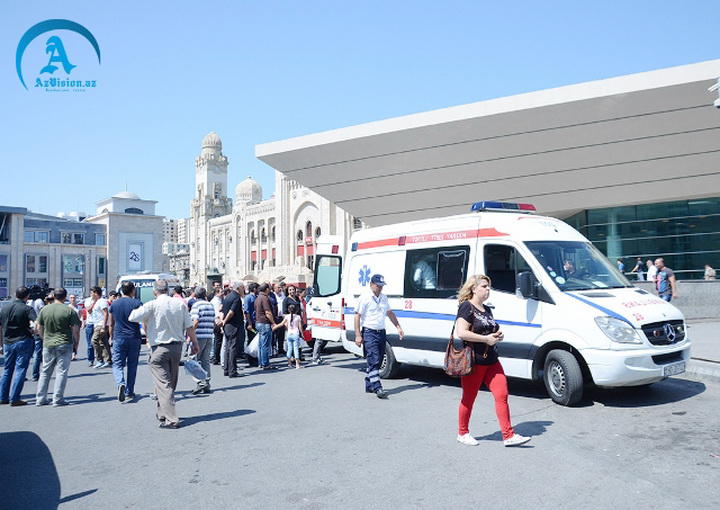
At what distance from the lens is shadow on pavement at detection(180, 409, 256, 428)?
723 centimetres

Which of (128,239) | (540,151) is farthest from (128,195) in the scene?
(540,151)

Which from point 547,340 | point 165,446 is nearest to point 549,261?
point 547,340

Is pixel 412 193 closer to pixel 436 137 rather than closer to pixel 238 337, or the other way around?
pixel 436 137

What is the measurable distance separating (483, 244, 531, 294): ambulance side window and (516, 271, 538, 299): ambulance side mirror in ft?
1.11

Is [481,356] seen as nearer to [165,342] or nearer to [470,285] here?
[470,285]

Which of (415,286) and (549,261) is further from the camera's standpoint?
(415,286)

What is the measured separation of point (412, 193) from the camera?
2773 centimetres

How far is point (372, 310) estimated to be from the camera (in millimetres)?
8562

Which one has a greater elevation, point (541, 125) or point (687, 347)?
point (541, 125)

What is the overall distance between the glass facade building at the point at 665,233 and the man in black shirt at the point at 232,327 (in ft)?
63.1

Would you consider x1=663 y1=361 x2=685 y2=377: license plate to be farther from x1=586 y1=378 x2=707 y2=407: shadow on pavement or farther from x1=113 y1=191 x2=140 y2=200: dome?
x1=113 y1=191 x2=140 y2=200: dome

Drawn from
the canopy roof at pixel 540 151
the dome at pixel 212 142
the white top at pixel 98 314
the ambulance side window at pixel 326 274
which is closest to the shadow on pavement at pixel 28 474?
the white top at pixel 98 314

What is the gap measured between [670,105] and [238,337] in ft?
55.2

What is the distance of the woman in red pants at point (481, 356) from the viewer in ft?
18.0
